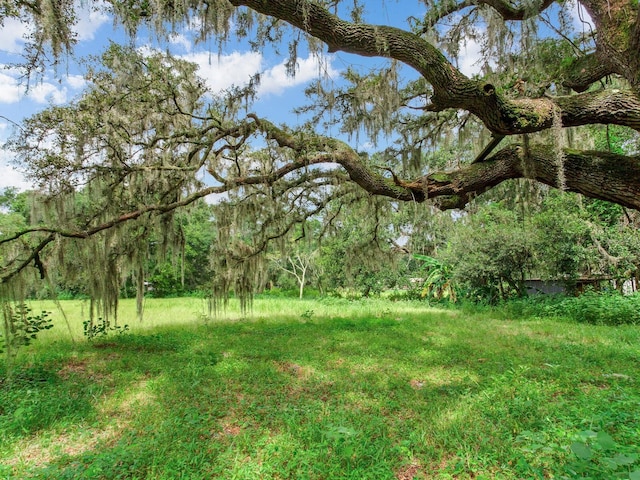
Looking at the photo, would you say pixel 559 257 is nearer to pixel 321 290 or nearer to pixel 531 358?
pixel 531 358

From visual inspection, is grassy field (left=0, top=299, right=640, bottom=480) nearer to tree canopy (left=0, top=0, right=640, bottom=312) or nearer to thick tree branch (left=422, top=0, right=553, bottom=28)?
tree canopy (left=0, top=0, right=640, bottom=312)

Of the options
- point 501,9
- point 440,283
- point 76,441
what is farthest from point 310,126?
point 440,283

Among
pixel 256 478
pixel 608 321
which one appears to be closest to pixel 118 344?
pixel 256 478

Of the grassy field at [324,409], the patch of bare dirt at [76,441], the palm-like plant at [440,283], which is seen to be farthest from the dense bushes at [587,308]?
the patch of bare dirt at [76,441]

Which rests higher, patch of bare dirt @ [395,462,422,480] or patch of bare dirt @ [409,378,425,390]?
patch of bare dirt @ [395,462,422,480]

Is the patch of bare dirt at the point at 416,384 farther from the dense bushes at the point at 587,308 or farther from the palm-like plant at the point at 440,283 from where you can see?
the palm-like plant at the point at 440,283

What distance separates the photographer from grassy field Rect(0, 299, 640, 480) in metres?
2.41

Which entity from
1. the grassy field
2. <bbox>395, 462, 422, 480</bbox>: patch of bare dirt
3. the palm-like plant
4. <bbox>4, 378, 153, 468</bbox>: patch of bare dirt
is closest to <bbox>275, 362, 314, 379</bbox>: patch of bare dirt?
the grassy field

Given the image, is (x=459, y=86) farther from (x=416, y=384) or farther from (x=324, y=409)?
(x=324, y=409)

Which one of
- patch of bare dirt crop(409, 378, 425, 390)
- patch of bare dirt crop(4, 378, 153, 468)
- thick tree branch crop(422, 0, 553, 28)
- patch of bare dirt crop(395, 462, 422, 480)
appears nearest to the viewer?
patch of bare dirt crop(395, 462, 422, 480)

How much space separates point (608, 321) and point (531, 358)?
182 inches

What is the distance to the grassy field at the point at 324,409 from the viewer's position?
241 cm

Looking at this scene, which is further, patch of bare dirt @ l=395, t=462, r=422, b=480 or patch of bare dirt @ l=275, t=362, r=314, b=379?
patch of bare dirt @ l=275, t=362, r=314, b=379

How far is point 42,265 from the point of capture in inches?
179
